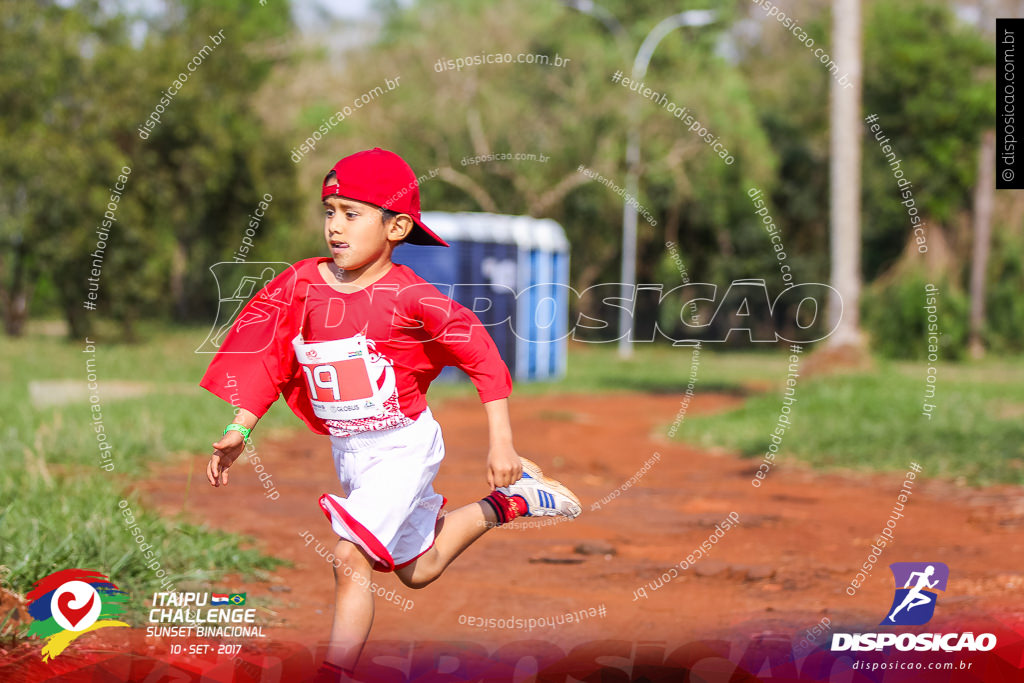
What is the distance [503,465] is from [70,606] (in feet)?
5.96

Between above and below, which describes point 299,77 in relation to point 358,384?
above

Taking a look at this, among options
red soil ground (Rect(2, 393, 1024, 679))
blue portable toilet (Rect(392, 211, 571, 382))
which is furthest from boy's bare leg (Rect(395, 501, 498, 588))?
blue portable toilet (Rect(392, 211, 571, 382))

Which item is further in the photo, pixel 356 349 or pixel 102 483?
pixel 102 483

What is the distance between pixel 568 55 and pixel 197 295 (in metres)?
15.0

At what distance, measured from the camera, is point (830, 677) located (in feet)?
11.4

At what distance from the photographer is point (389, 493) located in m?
3.27

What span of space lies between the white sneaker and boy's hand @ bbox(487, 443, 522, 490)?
0.48 m

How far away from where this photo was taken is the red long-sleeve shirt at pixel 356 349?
3.28 m

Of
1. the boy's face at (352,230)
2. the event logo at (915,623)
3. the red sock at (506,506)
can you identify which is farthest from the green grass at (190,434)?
the event logo at (915,623)

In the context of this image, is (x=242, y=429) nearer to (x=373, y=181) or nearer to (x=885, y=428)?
(x=373, y=181)

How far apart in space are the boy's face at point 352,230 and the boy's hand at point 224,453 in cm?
58

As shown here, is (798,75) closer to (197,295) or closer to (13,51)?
(197,295)

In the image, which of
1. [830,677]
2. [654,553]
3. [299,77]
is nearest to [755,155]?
[299,77]

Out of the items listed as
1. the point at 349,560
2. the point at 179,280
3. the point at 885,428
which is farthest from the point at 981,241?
the point at 349,560
